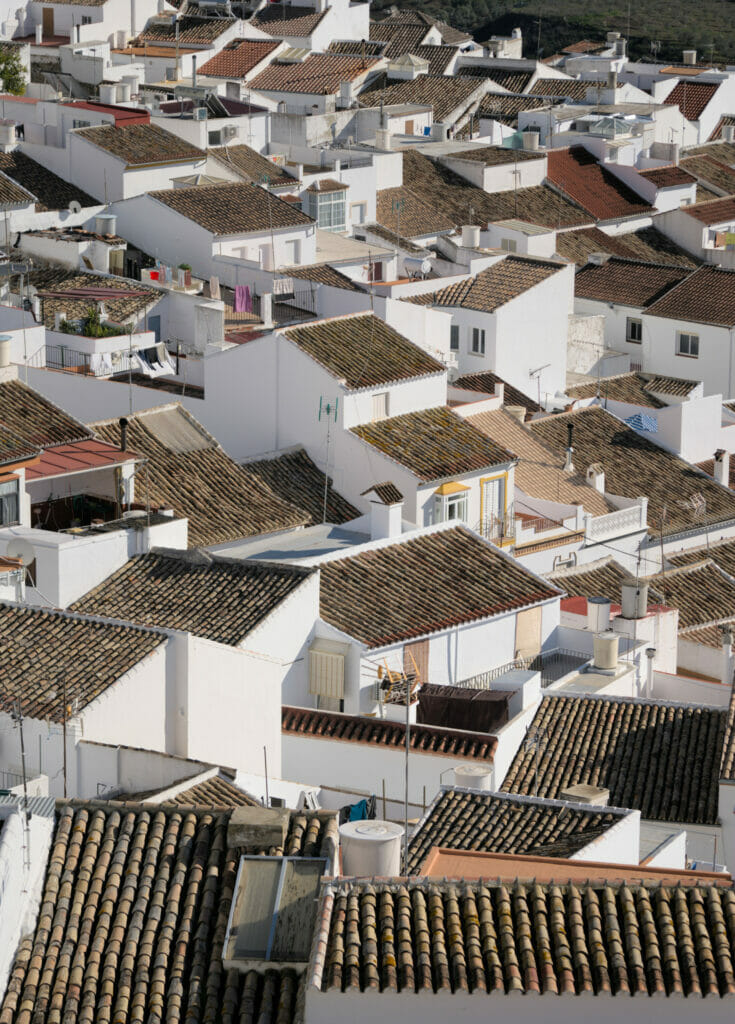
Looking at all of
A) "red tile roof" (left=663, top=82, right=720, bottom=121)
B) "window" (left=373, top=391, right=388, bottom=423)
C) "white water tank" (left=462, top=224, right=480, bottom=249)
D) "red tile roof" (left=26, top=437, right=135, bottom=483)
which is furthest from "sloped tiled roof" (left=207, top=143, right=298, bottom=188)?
"red tile roof" (left=663, top=82, right=720, bottom=121)

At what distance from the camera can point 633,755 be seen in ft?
88.7

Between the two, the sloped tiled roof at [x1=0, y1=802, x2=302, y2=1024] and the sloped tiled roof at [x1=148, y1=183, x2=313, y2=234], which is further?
the sloped tiled roof at [x1=148, y1=183, x2=313, y2=234]

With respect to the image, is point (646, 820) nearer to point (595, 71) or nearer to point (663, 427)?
point (663, 427)

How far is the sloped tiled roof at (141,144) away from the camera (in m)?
50.3

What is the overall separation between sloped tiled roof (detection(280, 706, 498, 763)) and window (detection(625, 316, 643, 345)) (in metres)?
28.7

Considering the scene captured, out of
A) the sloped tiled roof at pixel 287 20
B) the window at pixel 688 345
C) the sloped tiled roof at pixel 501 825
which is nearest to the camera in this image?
the sloped tiled roof at pixel 501 825

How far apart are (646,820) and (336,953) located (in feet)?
37.6

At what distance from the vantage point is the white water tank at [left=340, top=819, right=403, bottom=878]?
16.9 metres

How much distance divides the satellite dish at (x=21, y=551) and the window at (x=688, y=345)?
2849 cm

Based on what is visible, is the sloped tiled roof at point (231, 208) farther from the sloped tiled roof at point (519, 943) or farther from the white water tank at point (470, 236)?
the sloped tiled roof at point (519, 943)

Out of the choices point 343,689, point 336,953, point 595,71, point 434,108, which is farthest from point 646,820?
point 595,71

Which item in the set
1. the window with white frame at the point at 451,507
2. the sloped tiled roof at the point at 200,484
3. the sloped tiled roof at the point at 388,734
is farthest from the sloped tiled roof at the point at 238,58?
the sloped tiled roof at the point at 388,734

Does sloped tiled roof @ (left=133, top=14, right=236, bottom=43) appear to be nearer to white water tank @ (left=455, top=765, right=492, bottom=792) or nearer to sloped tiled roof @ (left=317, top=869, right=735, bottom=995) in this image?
Answer: white water tank @ (left=455, top=765, right=492, bottom=792)

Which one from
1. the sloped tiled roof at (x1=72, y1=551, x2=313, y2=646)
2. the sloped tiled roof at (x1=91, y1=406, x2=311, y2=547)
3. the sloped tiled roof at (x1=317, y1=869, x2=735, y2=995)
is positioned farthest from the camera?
the sloped tiled roof at (x1=91, y1=406, x2=311, y2=547)
